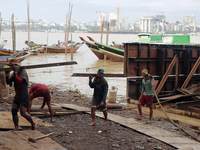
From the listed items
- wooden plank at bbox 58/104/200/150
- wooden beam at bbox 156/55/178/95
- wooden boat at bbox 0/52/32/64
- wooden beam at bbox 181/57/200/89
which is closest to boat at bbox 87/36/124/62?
wooden boat at bbox 0/52/32/64

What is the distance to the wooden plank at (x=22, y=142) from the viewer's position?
4418 millimetres

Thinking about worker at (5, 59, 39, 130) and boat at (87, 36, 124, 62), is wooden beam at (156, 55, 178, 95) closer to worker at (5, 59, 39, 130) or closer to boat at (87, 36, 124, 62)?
worker at (5, 59, 39, 130)

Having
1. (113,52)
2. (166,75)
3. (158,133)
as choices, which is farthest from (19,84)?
(113,52)

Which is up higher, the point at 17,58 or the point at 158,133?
the point at 17,58

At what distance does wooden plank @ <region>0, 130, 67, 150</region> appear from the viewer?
442cm

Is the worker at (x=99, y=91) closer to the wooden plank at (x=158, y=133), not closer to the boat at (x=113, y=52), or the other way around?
the wooden plank at (x=158, y=133)

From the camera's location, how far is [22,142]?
4.64 meters

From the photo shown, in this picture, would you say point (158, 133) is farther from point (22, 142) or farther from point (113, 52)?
point (113, 52)

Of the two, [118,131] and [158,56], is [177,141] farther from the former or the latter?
[158,56]

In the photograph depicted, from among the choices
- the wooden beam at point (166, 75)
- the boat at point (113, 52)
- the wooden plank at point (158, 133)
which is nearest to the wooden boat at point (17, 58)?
the boat at point (113, 52)

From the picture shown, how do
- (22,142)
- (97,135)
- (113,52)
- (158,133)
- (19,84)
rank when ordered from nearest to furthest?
(22,142), (19,84), (97,135), (158,133), (113,52)

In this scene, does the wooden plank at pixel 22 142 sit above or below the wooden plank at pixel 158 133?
above

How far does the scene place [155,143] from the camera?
544cm

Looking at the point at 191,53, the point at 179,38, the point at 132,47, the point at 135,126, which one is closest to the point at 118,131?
the point at 135,126
